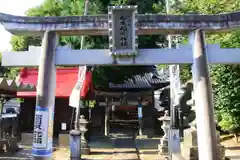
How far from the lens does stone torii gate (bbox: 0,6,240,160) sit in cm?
792

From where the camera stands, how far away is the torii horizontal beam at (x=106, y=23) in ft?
27.3

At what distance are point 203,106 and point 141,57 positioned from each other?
216 cm

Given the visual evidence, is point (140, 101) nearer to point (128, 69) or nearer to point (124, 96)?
point (124, 96)

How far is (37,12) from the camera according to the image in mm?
25938

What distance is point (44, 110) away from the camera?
7723mm

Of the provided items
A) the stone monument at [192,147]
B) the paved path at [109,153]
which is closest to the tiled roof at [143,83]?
the paved path at [109,153]

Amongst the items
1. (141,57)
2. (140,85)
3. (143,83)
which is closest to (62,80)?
(140,85)

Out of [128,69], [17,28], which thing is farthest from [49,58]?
[128,69]

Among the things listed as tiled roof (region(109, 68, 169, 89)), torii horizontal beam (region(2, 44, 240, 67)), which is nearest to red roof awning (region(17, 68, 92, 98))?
tiled roof (region(109, 68, 169, 89))

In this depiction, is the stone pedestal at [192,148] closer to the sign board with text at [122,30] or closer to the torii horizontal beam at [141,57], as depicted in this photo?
the torii horizontal beam at [141,57]

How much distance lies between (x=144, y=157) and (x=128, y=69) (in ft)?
26.7

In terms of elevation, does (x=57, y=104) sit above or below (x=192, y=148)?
above

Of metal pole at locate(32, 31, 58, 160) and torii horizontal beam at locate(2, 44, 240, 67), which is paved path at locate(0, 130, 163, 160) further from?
torii horizontal beam at locate(2, 44, 240, 67)

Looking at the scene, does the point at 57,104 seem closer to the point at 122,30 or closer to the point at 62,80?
the point at 62,80
